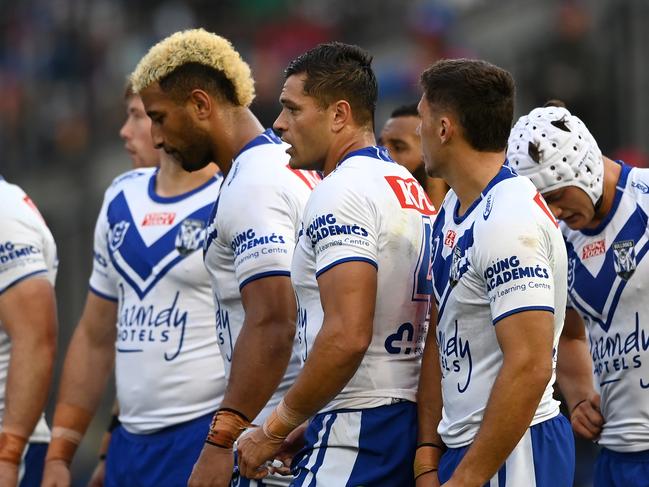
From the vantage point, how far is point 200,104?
611 cm

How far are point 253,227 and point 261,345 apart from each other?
1.61 ft

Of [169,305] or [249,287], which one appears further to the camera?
[169,305]

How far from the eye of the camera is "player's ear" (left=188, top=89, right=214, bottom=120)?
6.10 metres

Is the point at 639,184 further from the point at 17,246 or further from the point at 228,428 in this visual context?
the point at 17,246

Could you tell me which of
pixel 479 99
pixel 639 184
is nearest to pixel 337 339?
pixel 479 99

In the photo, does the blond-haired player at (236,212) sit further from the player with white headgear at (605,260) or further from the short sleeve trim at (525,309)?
the short sleeve trim at (525,309)

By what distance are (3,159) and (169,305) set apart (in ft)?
45.9

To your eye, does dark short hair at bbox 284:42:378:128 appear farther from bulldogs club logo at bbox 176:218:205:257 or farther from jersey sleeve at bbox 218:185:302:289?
bulldogs club logo at bbox 176:218:205:257

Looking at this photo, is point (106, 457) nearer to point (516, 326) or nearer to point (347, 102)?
point (347, 102)

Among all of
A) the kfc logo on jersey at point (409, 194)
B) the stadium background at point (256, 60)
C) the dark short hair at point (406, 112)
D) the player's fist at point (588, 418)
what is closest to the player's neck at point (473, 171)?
the kfc logo on jersey at point (409, 194)

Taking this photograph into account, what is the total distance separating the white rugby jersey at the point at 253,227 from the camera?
18.4 ft

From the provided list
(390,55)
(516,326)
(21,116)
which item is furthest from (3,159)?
(516,326)

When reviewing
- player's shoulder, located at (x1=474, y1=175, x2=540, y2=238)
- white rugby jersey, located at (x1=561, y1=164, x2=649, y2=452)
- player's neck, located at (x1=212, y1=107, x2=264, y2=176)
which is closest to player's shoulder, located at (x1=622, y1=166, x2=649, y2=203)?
white rugby jersey, located at (x1=561, y1=164, x2=649, y2=452)

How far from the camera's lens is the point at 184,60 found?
6.12m
